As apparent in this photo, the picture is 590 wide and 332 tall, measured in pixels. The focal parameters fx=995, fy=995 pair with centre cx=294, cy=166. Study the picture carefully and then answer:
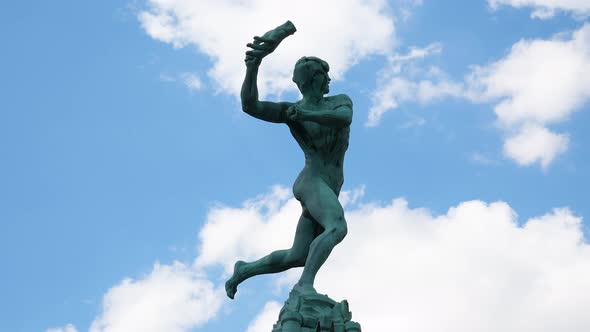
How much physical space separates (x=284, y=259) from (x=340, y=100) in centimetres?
214

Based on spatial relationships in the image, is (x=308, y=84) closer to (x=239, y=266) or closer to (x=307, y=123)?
(x=307, y=123)

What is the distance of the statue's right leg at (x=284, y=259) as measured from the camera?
12.4 meters

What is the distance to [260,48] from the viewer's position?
1241 centimetres

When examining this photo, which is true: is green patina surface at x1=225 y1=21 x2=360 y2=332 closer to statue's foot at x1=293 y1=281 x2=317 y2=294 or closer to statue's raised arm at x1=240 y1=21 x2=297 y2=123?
statue's raised arm at x1=240 y1=21 x2=297 y2=123

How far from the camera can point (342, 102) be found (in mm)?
12641

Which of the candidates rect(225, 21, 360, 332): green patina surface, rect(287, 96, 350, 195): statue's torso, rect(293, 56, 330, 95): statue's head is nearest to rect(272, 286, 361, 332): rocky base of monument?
rect(225, 21, 360, 332): green patina surface

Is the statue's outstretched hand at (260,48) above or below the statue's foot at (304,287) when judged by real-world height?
above

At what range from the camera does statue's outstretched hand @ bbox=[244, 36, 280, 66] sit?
12.4 metres

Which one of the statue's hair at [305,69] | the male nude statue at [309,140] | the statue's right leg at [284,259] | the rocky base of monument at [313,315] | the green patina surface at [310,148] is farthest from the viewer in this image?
the statue's hair at [305,69]

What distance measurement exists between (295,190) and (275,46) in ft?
6.00

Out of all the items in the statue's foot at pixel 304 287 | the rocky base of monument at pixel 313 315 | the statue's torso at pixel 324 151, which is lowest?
the rocky base of monument at pixel 313 315

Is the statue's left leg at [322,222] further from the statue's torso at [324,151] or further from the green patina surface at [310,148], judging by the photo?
the statue's torso at [324,151]

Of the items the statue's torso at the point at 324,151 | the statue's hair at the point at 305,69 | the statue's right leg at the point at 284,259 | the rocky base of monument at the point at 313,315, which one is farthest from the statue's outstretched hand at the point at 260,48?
the rocky base of monument at the point at 313,315

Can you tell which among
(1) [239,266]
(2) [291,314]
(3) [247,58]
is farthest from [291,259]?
(3) [247,58]
